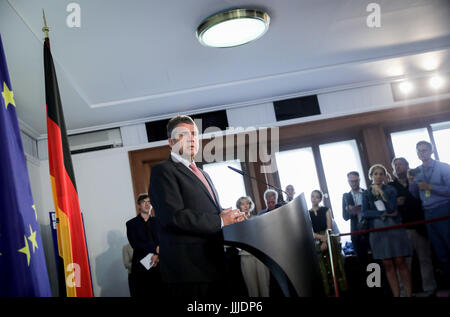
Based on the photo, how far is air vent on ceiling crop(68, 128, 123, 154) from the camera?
19.4ft

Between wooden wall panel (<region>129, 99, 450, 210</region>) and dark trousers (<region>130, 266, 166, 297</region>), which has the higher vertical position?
wooden wall panel (<region>129, 99, 450, 210</region>)

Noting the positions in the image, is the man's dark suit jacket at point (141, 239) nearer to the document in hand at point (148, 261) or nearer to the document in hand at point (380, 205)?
the document in hand at point (148, 261)

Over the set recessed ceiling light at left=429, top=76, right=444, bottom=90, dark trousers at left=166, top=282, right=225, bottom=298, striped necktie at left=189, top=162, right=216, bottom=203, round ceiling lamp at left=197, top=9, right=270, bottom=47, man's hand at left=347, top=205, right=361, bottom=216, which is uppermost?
round ceiling lamp at left=197, top=9, right=270, bottom=47

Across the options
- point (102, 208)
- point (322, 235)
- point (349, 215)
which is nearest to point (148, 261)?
A: point (102, 208)

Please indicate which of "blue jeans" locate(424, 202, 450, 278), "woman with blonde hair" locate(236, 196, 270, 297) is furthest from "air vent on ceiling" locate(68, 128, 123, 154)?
"blue jeans" locate(424, 202, 450, 278)

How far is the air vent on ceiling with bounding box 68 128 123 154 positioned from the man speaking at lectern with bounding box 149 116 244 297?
450cm

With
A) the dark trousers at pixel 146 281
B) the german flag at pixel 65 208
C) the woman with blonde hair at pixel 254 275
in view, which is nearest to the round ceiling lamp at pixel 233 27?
the german flag at pixel 65 208

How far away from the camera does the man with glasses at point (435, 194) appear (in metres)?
3.66

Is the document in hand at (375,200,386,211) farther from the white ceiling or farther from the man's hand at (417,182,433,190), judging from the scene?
the white ceiling

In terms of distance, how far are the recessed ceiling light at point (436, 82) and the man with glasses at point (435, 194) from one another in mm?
2543

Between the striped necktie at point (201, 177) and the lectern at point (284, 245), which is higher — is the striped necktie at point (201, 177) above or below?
above

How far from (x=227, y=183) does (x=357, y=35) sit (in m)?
2.75

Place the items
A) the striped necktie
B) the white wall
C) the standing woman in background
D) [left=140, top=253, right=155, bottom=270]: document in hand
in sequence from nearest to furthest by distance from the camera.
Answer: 1. the striped necktie
2. the standing woman in background
3. [left=140, top=253, right=155, bottom=270]: document in hand
4. the white wall
